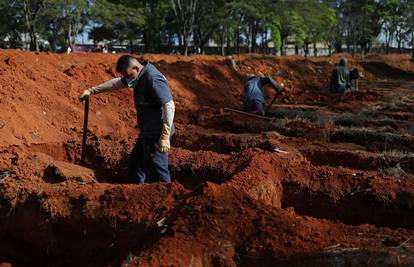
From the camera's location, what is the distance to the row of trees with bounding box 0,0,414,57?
2828cm

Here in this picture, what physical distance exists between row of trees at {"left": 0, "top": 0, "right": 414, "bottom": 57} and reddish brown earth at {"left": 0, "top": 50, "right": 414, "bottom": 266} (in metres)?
14.3

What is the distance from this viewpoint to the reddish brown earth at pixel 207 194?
152 inches

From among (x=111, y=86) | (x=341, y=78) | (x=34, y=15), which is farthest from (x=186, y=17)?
(x=111, y=86)

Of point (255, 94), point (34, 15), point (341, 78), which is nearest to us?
point (255, 94)

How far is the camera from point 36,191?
525cm

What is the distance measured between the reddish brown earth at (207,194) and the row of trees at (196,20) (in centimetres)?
1428

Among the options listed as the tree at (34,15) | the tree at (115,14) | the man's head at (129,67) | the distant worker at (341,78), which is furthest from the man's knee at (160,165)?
the tree at (115,14)

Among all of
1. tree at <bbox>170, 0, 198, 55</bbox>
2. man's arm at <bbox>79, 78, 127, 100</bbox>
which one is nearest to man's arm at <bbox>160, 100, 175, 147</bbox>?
man's arm at <bbox>79, 78, 127, 100</bbox>

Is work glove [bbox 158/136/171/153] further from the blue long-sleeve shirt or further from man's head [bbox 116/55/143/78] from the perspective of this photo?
the blue long-sleeve shirt

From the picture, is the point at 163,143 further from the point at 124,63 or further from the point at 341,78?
the point at 341,78

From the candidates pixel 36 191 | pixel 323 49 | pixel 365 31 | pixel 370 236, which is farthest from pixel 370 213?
pixel 323 49

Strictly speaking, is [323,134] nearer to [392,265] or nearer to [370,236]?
[370,236]

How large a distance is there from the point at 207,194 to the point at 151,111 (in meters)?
1.40

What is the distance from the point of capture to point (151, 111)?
210 inches
